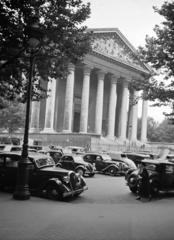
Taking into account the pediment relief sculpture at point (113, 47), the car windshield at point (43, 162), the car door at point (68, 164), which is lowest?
the car door at point (68, 164)

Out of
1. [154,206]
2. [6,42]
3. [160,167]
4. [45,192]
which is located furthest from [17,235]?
[160,167]

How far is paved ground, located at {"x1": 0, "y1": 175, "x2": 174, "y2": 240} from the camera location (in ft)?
25.0

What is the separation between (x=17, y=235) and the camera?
23.9 feet

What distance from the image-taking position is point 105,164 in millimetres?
24531

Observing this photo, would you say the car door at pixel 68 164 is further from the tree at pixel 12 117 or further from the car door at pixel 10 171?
the tree at pixel 12 117

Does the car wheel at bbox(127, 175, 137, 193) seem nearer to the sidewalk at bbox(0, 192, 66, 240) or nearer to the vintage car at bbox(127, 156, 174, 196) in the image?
the vintage car at bbox(127, 156, 174, 196)

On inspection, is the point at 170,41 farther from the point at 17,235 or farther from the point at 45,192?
the point at 17,235

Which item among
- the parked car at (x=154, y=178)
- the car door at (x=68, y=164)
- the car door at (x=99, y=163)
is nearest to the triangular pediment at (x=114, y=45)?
the car door at (x=99, y=163)

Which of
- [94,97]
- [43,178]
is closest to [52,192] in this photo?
[43,178]

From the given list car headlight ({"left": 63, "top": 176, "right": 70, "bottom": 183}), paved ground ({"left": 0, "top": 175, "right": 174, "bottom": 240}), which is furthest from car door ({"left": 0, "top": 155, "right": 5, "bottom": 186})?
car headlight ({"left": 63, "top": 176, "right": 70, "bottom": 183})

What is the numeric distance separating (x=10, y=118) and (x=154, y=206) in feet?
134

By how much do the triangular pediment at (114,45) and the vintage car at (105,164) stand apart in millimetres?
31471

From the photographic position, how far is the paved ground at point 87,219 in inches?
299

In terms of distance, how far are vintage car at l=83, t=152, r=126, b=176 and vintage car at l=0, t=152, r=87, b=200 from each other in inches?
417
